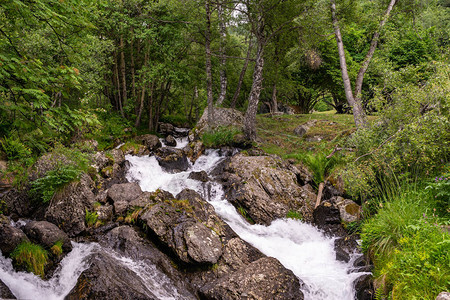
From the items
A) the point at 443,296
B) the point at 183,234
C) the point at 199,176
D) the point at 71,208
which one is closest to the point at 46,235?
the point at 71,208

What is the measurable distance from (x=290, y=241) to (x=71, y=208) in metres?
7.13

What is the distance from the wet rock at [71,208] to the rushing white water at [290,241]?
3106mm

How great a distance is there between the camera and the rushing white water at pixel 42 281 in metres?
4.93

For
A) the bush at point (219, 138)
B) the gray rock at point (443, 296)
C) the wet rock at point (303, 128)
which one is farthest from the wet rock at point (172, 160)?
the gray rock at point (443, 296)

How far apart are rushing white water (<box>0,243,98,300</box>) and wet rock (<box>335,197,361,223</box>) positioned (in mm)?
7917

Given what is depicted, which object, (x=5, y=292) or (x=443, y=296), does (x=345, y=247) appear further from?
(x=5, y=292)

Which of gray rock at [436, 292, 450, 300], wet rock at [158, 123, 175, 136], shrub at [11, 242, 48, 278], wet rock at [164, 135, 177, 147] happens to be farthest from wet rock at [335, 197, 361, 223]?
wet rock at [158, 123, 175, 136]

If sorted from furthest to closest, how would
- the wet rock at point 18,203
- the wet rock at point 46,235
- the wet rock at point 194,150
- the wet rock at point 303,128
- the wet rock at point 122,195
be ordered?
the wet rock at point 303,128, the wet rock at point 194,150, the wet rock at point 122,195, the wet rock at point 18,203, the wet rock at point 46,235

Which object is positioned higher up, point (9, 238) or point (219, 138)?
point (219, 138)

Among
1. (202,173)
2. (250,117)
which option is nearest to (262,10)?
(250,117)

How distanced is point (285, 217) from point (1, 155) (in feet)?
36.7

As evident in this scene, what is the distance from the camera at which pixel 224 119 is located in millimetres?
15641

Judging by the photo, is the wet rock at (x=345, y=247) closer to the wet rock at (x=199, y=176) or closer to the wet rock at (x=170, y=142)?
the wet rock at (x=199, y=176)

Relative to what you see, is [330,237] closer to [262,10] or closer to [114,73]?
[262,10]
